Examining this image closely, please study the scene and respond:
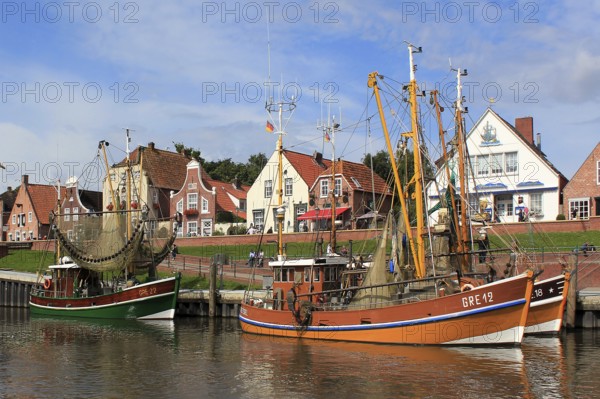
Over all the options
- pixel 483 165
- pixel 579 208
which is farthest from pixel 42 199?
pixel 579 208

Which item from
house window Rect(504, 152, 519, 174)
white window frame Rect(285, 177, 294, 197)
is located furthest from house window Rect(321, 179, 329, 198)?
house window Rect(504, 152, 519, 174)

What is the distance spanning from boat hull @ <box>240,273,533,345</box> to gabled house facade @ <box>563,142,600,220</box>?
3183cm

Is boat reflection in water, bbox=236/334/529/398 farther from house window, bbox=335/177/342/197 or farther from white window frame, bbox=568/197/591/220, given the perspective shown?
house window, bbox=335/177/342/197

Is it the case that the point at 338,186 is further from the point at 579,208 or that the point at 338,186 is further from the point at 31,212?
the point at 31,212

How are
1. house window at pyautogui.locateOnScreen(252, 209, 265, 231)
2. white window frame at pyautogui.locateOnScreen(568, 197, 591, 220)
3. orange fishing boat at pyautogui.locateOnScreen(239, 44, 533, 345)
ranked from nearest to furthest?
orange fishing boat at pyautogui.locateOnScreen(239, 44, 533, 345), white window frame at pyautogui.locateOnScreen(568, 197, 591, 220), house window at pyautogui.locateOnScreen(252, 209, 265, 231)

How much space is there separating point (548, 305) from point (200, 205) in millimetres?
49993

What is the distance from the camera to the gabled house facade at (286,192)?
232ft

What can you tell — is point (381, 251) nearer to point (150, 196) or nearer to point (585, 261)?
point (585, 261)

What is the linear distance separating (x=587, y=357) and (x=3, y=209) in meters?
94.9

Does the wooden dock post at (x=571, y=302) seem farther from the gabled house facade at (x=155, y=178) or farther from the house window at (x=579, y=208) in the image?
the gabled house facade at (x=155, y=178)

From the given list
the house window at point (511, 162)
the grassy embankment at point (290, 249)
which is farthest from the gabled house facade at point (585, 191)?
the grassy embankment at point (290, 249)

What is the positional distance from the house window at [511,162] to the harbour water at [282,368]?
2984 centimetres

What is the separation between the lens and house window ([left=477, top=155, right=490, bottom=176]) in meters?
63.7

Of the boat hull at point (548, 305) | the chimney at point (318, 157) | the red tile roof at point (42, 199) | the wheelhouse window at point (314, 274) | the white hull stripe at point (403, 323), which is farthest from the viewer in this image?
the red tile roof at point (42, 199)
